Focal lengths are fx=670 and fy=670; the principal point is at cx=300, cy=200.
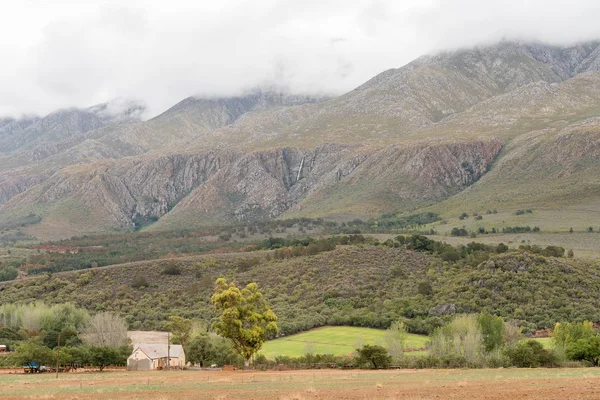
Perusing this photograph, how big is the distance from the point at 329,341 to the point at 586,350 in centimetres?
3825

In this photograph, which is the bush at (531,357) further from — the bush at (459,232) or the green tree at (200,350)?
the bush at (459,232)

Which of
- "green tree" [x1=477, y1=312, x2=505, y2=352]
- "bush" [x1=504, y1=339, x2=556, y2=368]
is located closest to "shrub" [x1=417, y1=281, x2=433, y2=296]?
"green tree" [x1=477, y1=312, x2=505, y2=352]

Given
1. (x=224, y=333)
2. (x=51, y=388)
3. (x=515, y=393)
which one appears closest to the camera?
(x=515, y=393)

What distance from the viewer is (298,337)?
98438 millimetres

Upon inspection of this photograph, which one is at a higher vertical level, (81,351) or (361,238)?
(361,238)

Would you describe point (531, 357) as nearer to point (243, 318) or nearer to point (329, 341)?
point (243, 318)

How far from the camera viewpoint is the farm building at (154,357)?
240ft

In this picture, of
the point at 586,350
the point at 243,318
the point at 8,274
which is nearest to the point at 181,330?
the point at 243,318

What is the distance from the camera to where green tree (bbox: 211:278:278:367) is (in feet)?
197

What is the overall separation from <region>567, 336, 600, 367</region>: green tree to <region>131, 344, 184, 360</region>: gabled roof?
41939mm

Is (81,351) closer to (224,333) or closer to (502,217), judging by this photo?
(224,333)

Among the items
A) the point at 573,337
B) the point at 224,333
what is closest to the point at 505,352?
the point at 573,337

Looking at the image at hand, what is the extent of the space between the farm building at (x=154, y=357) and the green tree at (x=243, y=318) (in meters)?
15.1

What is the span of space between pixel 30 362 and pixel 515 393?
2006 inches
